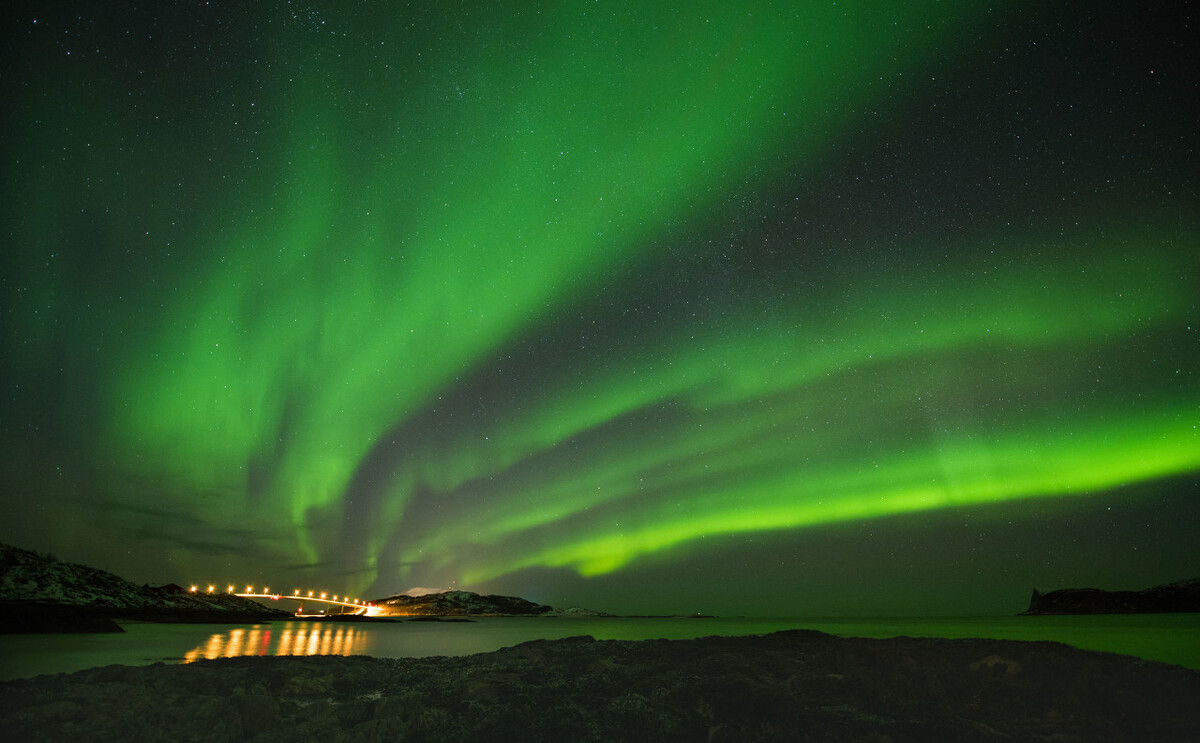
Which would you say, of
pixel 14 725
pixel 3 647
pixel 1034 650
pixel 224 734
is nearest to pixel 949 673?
pixel 1034 650

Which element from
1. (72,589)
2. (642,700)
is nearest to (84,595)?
(72,589)

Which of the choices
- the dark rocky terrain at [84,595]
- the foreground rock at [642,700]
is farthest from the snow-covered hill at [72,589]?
the foreground rock at [642,700]

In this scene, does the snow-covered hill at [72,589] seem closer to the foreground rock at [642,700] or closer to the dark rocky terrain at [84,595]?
the dark rocky terrain at [84,595]

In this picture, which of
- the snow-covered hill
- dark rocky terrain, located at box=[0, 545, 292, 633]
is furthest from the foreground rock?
the snow-covered hill

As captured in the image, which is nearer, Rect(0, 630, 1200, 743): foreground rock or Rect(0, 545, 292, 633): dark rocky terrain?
Rect(0, 630, 1200, 743): foreground rock

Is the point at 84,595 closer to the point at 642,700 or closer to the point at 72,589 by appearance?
the point at 72,589

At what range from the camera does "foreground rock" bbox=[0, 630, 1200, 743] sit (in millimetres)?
16172

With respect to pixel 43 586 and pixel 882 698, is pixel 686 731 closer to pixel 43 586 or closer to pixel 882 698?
pixel 882 698

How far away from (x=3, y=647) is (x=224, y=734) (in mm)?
41656

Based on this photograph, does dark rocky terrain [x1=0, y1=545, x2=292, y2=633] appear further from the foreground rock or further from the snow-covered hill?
the foreground rock

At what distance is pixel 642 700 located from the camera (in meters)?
18.8

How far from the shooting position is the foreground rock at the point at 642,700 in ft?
53.1

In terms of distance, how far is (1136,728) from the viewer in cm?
1809

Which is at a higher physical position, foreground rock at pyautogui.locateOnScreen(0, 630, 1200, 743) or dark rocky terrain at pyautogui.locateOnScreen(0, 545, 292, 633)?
dark rocky terrain at pyautogui.locateOnScreen(0, 545, 292, 633)
